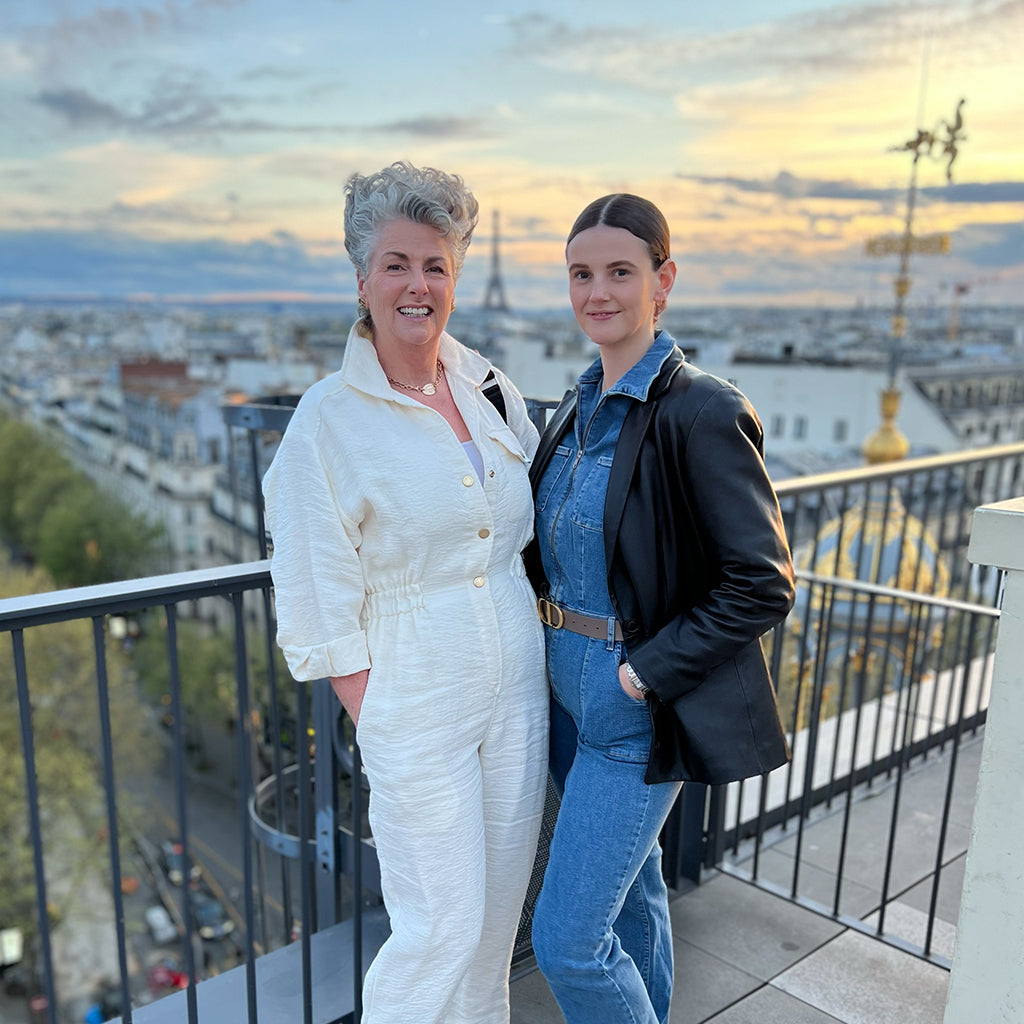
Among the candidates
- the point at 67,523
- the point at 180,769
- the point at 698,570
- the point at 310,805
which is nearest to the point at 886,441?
the point at 310,805

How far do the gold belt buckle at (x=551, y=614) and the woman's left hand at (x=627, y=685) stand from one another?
0.59 feet

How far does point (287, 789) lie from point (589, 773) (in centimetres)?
251

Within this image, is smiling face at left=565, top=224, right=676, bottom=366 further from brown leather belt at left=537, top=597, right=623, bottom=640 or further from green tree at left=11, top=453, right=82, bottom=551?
green tree at left=11, top=453, right=82, bottom=551

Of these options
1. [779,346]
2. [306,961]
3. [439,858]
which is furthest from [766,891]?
[779,346]

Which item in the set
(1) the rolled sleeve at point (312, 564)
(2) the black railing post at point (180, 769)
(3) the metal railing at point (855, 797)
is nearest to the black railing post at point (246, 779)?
(2) the black railing post at point (180, 769)

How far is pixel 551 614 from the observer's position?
208 centimetres

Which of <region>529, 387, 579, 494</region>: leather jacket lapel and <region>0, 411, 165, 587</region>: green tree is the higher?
<region>529, 387, 579, 494</region>: leather jacket lapel

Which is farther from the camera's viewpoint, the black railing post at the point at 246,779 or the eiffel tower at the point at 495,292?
the eiffel tower at the point at 495,292

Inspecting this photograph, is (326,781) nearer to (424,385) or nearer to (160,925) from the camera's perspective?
(424,385)

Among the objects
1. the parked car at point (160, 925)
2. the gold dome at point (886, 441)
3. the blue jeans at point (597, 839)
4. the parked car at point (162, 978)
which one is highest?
the blue jeans at point (597, 839)

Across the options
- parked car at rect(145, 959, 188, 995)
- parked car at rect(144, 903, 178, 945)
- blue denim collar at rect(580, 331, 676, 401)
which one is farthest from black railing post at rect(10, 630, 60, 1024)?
parked car at rect(144, 903, 178, 945)

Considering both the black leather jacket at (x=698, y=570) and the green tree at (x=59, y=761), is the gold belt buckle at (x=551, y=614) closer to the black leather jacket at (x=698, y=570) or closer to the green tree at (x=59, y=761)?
the black leather jacket at (x=698, y=570)

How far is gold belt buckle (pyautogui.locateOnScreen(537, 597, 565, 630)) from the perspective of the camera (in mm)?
2061

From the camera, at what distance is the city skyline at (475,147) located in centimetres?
6969
